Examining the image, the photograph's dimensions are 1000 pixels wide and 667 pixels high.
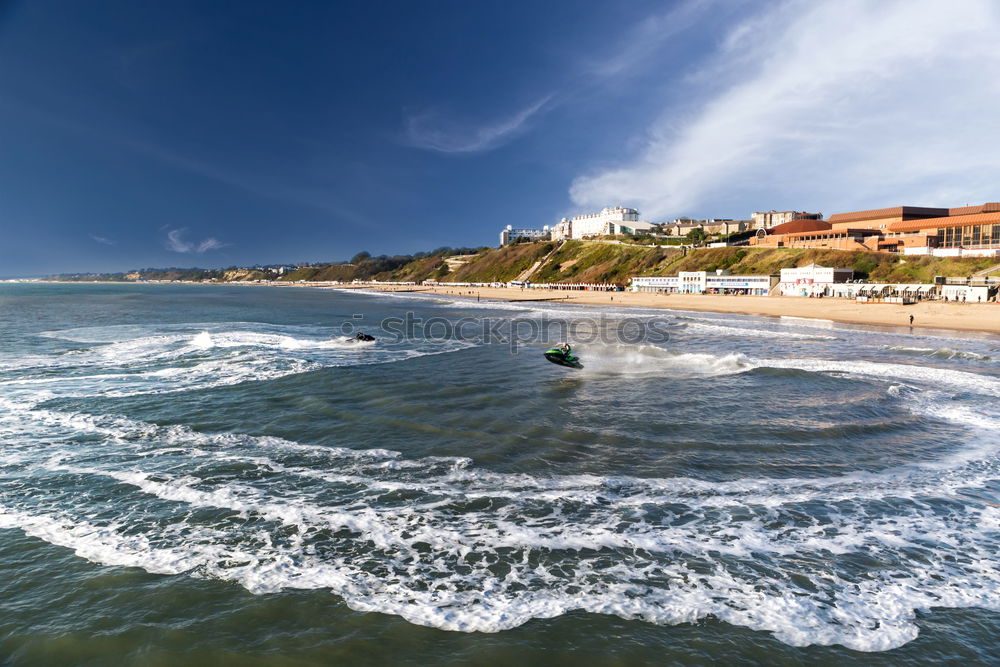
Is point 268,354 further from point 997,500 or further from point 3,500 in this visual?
point 997,500

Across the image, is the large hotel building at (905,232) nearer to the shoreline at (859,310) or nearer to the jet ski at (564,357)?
the shoreline at (859,310)

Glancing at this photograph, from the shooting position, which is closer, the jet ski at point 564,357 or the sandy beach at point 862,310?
the jet ski at point 564,357

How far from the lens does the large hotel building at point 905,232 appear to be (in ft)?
278

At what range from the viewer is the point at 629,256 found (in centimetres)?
15738

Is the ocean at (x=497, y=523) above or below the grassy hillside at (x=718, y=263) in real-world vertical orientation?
below

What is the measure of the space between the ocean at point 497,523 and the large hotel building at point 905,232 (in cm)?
8910

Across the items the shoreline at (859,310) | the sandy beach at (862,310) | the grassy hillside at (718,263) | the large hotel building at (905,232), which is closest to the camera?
the shoreline at (859,310)

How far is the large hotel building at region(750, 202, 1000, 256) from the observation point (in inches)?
3339

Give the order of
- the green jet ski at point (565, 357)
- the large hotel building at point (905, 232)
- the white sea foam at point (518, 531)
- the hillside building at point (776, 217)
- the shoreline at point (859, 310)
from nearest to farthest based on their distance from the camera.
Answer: the white sea foam at point (518, 531) < the green jet ski at point (565, 357) < the shoreline at point (859, 310) < the large hotel building at point (905, 232) < the hillside building at point (776, 217)

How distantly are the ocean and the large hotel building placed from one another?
8910 centimetres

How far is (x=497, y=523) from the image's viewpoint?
10.6 meters

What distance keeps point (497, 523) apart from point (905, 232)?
5088 inches

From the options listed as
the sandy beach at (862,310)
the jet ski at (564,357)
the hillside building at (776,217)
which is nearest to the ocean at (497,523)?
the jet ski at (564,357)

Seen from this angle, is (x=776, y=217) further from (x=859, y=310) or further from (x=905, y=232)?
(x=859, y=310)
